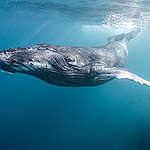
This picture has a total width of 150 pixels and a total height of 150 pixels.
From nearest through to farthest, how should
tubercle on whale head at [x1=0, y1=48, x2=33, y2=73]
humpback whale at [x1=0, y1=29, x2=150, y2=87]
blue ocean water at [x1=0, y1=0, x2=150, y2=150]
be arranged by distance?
tubercle on whale head at [x1=0, y1=48, x2=33, y2=73] < humpback whale at [x1=0, y1=29, x2=150, y2=87] < blue ocean water at [x1=0, y1=0, x2=150, y2=150]

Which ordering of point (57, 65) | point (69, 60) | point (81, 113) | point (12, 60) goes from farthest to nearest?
point (81, 113), point (69, 60), point (57, 65), point (12, 60)

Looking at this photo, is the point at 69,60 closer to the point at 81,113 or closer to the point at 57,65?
the point at 57,65

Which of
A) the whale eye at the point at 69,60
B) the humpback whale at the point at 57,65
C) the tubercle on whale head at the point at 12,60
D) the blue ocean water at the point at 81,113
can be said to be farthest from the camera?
the blue ocean water at the point at 81,113

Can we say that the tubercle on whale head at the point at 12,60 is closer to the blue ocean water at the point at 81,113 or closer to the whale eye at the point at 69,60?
the whale eye at the point at 69,60

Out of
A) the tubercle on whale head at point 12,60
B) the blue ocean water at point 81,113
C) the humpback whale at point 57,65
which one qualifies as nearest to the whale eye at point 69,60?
the humpback whale at point 57,65

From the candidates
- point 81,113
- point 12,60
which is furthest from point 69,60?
point 81,113

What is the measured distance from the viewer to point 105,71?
7520 millimetres

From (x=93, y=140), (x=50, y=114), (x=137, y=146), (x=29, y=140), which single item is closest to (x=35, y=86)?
(x=50, y=114)

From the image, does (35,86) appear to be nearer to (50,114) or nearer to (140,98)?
(50,114)

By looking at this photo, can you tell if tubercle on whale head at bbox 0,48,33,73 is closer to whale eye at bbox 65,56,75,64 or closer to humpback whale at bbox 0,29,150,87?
humpback whale at bbox 0,29,150,87

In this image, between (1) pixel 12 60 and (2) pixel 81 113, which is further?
(2) pixel 81 113

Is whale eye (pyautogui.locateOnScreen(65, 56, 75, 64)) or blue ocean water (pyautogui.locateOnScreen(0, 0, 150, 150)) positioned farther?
blue ocean water (pyautogui.locateOnScreen(0, 0, 150, 150))

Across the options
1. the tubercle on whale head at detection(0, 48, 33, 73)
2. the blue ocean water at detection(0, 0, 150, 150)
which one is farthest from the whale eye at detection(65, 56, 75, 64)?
the blue ocean water at detection(0, 0, 150, 150)

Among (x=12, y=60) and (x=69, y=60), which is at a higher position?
(x=69, y=60)
